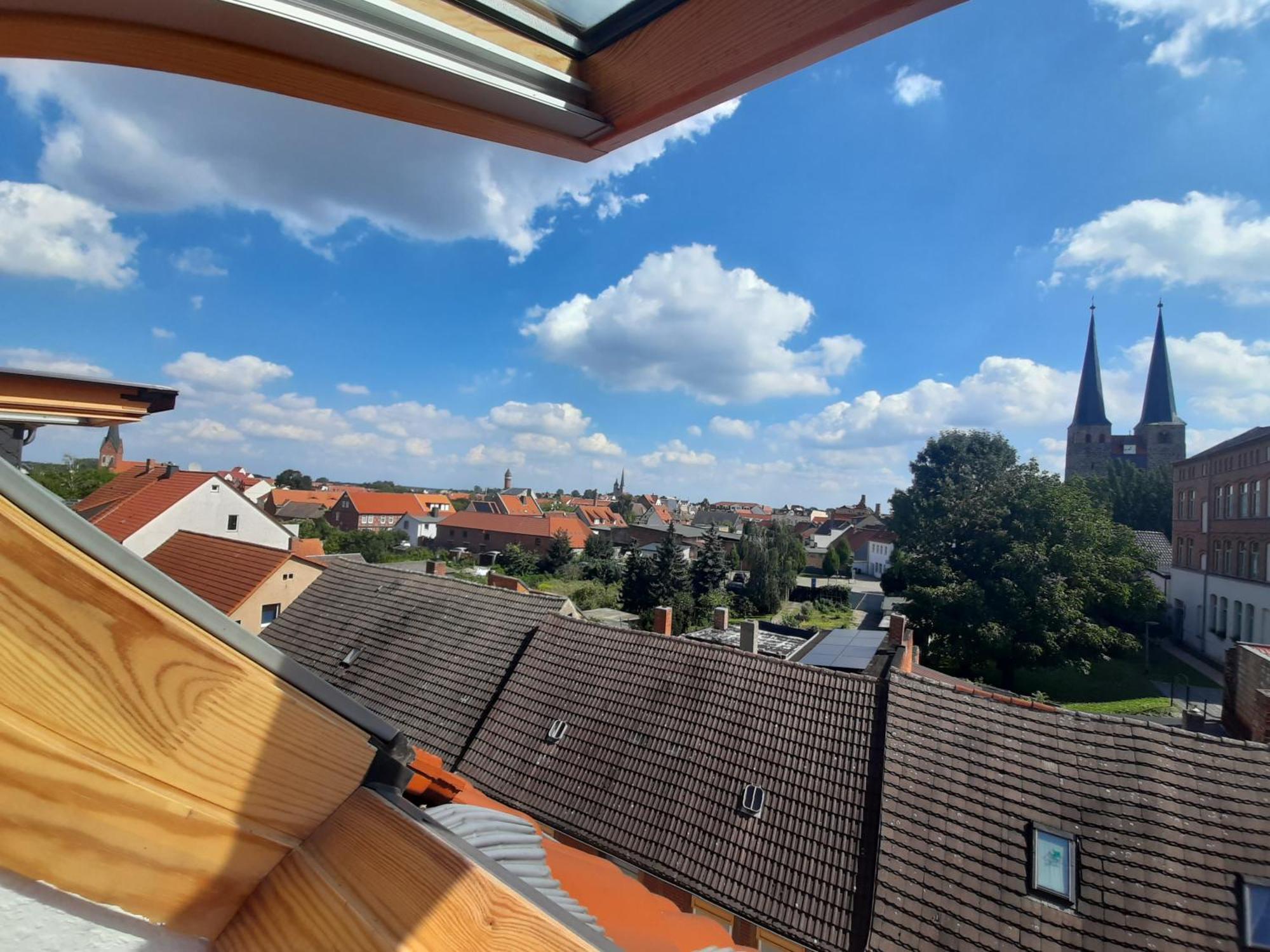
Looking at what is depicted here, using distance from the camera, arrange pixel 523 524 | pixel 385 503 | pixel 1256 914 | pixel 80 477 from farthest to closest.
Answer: pixel 385 503
pixel 523 524
pixel 80 477
pixel 1256 914

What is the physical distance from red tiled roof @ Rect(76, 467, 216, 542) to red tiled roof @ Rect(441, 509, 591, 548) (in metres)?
29.4

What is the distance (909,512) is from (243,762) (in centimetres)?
3809

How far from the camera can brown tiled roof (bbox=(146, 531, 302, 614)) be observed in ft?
49.5

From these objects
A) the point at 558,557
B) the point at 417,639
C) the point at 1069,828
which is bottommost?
the point at 1069,828

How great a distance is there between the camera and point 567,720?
9.38m

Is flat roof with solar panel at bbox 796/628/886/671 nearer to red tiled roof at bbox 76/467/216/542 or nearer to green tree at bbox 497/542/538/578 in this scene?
red tiled roof at bbox 76/467/216/542

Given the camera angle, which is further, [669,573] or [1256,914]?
[669,573]

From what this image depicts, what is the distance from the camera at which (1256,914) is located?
17.9 feet

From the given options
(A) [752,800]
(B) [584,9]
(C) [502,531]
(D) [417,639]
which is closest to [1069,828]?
(A) [752,800]

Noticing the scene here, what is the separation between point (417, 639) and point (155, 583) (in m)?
12.2

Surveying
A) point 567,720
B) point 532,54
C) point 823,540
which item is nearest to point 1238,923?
point 567,720

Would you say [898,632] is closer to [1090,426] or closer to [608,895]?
[608,895]

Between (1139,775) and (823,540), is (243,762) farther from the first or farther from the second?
(823,540)

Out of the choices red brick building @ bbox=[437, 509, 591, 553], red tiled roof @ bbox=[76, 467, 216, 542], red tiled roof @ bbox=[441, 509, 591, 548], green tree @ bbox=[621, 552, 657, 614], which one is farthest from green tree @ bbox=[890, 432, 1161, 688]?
red tiled roof @ bbox=[441, 509, 591, 548]
